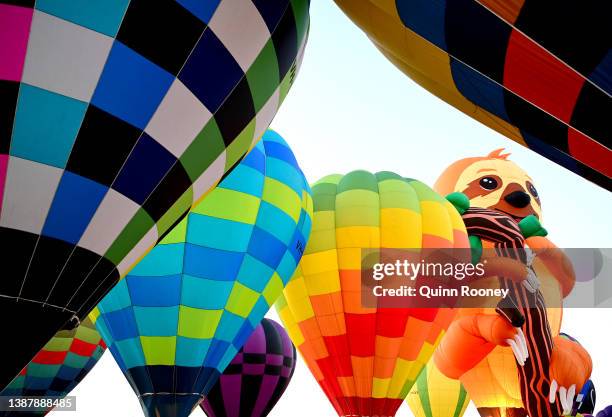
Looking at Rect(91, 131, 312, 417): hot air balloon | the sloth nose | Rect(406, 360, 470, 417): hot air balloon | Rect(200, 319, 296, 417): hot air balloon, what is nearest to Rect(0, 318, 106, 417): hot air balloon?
Rect(200, 319, 296, 417): hot air balloon

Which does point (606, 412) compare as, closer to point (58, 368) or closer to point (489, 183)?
point (489, 183)

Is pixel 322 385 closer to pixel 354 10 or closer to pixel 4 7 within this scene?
pixel 354 10

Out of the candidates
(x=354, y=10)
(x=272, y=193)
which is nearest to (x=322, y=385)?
(x=272, y=193)

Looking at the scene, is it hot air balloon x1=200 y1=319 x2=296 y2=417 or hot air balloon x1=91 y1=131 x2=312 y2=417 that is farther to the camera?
hot air balloon x1=200 y1=319 x2=296 y2=417

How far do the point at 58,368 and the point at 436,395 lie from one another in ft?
22.4

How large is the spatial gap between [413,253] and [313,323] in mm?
1588

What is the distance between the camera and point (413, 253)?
8.69 meters

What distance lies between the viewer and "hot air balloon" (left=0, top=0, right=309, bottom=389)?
3.53m

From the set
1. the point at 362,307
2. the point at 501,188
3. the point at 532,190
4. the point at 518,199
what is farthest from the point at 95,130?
the point at 532,190

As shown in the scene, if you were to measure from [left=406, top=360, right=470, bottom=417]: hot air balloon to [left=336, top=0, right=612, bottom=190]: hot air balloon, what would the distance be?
8.51 m

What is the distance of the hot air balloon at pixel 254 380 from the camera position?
10594 millimetres

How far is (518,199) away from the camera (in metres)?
11.9

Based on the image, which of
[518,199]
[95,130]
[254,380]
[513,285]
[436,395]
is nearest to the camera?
[95,130]

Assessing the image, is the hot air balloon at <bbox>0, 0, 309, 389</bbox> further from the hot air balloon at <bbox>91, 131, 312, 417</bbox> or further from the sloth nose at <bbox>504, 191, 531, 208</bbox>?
the sloth nose at <bbox>504, 191, 531, 208</bbox>
